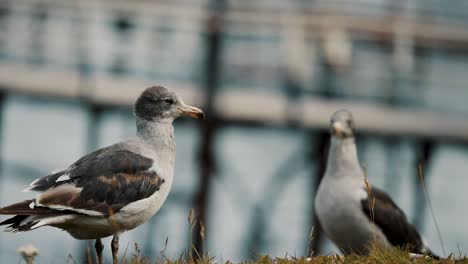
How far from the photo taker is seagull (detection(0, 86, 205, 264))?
28.0 ft

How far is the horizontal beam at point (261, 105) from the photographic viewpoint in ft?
77.0

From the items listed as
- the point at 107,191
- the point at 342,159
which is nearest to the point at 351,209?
the point at 342,159

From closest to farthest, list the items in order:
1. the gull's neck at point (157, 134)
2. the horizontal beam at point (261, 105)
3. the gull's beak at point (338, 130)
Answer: the gull's neck at point (157, 134)
the gull's beak at point (338, 130)
the horizontal beam at point (261, 105)

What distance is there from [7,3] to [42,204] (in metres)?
17.2

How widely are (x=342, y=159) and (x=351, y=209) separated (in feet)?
2.04

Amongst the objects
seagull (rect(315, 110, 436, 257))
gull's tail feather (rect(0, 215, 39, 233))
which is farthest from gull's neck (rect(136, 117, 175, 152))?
seagull (rect(315, 110, 436, 257))

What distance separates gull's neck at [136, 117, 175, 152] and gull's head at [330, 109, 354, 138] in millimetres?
2253

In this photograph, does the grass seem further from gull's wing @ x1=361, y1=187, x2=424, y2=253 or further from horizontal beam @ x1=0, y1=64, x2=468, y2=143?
horizontal beam @ x1=0, y1=64, x2=468, y2=143

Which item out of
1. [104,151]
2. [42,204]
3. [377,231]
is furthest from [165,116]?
[377,231]

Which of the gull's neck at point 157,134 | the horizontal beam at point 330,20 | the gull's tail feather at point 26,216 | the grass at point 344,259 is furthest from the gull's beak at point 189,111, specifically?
the horizontal beam at point 330,20

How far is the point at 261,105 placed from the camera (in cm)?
2395

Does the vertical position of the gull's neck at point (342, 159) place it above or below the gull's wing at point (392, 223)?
above

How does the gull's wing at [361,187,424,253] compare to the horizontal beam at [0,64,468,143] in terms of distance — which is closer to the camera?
the gull's wing at [361,187,424,253]

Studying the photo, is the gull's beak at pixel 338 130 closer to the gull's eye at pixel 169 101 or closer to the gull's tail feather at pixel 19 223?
the gull's eye at pixel 169 101
